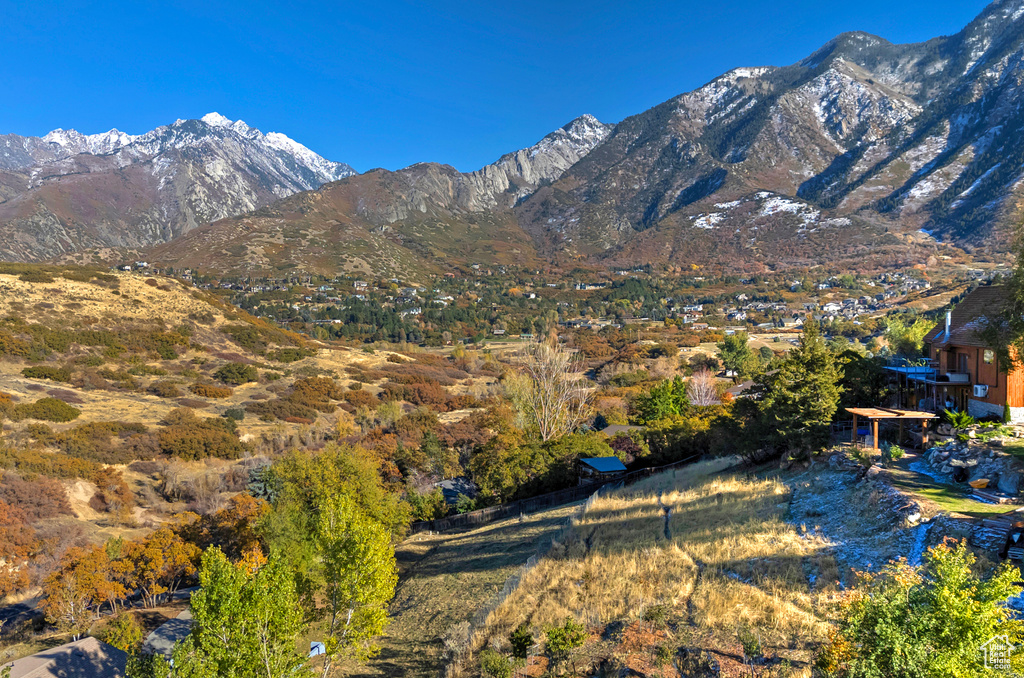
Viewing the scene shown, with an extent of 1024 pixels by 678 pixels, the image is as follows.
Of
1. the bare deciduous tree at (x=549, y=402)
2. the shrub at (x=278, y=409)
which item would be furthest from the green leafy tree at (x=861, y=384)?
the shrub at (x=278, y=409)

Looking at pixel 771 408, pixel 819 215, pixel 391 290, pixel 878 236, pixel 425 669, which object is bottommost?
pixel 425 669

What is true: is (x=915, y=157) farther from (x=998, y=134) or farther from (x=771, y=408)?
(x=771, y=408)

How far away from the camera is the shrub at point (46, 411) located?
32781 mm

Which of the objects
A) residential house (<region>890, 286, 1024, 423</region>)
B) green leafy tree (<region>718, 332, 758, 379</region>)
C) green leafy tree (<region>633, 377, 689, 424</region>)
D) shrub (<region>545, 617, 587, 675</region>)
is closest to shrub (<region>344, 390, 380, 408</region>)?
green leafy tree (<region>633, 377, 689, 424</region>)

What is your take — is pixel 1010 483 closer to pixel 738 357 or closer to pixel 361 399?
pixel 361 399

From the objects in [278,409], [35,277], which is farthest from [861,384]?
[35,277]

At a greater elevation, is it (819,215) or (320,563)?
(819,215)

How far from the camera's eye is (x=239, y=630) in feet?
34.3

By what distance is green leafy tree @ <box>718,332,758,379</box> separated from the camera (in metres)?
62.3

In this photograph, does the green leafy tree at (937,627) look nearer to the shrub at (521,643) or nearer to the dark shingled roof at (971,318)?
the shrub at (521,643)

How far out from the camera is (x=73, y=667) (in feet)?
44.9

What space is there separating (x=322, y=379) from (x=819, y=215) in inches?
7214

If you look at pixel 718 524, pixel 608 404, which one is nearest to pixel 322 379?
pixel 608 404

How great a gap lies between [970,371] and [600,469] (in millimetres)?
16907
